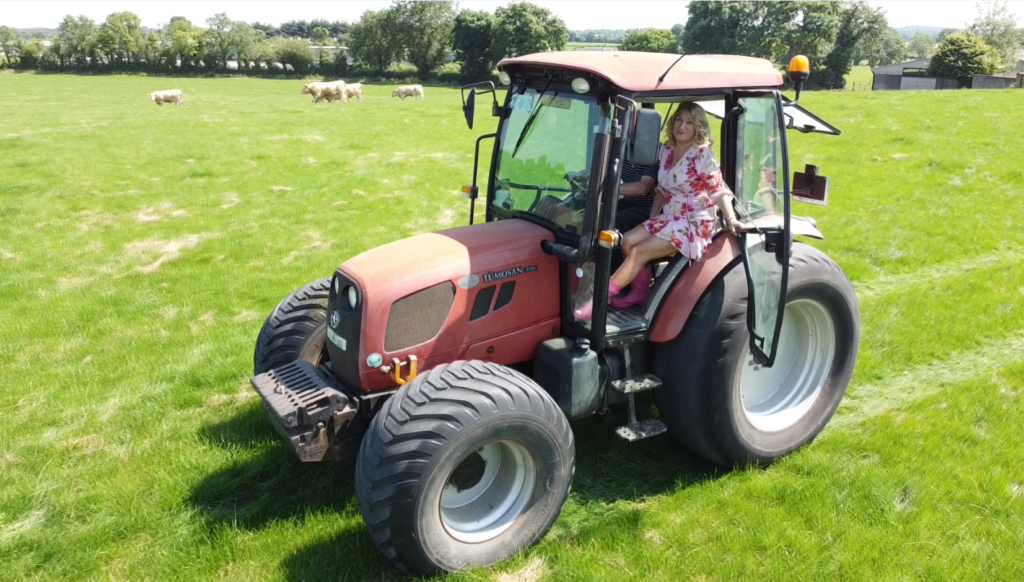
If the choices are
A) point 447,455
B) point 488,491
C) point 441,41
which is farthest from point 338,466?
point 441,41

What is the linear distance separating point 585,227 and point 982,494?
2758 mm

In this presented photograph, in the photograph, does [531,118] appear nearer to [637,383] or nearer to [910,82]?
[637,383]

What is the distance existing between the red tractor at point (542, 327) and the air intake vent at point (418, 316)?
10 mm

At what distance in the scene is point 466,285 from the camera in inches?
153

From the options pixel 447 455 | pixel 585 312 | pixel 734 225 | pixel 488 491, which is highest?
pixel 734 225

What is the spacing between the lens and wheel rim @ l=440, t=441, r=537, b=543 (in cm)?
371

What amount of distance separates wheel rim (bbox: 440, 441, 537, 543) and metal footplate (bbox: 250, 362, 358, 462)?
25.5 inches

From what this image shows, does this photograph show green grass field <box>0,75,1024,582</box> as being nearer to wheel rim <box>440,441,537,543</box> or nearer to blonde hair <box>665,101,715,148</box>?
wheel rim <box>440,441,537,543</box>

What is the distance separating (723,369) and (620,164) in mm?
1299

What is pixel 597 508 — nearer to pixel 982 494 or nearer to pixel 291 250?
pixel 982 494

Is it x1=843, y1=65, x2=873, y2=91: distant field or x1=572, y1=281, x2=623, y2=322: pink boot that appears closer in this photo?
x1=572, y1=281, x2=623, y2=322: pink boot

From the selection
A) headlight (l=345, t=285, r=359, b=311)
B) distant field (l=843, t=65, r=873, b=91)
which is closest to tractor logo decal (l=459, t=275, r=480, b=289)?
headlight (l=345, t=285, r=359, b=311)

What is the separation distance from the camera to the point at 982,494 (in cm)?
421

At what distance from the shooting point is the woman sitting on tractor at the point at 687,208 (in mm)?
4078
